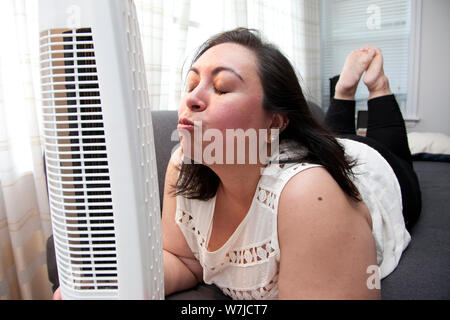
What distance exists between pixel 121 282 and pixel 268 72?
21.4 inches

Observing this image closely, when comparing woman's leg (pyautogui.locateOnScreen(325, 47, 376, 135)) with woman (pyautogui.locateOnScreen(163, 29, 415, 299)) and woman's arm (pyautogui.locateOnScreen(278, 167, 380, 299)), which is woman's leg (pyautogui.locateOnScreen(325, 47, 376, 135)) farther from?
woman's arm (pyautogui.locateOnScreen(278, 167, 380, 299))

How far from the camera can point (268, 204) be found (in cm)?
76

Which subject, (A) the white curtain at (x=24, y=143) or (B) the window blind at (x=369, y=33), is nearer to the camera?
(A) the white curtain at (x=24, y=143)

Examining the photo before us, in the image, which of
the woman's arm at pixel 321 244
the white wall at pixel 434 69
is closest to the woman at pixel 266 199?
the woman's arm at pixel 321 244

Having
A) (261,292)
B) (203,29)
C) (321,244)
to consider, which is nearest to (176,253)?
(261,292)

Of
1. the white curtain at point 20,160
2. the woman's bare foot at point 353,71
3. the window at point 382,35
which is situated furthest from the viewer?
the window at point 382,35

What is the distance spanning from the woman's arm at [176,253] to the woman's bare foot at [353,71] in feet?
3.51

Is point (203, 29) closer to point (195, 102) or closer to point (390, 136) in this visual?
point (390, 136)

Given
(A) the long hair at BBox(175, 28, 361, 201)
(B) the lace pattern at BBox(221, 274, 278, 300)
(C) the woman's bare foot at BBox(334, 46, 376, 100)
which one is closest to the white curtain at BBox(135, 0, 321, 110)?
(A) the long hair at BBox(175, 28, 361, 201)

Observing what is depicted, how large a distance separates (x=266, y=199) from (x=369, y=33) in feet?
11.7

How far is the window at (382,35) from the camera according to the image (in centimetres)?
349

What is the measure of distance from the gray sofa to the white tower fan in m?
0.51

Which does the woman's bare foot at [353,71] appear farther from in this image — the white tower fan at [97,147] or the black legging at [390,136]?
the white tower fan at [97,147]

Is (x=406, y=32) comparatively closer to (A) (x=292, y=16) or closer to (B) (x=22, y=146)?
(A) (x=292, y=16)
